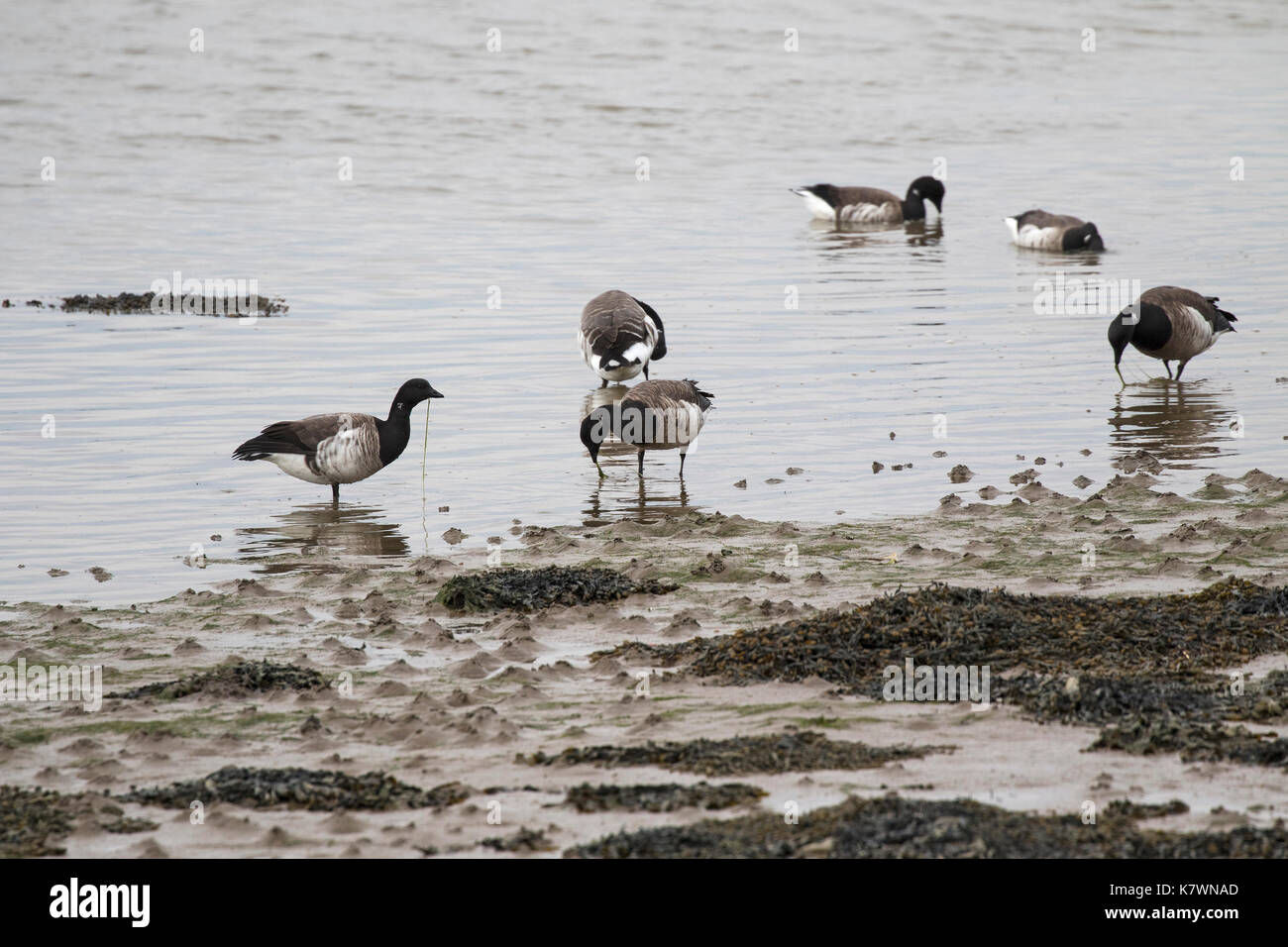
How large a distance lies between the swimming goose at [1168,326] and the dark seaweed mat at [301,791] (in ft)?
33.8

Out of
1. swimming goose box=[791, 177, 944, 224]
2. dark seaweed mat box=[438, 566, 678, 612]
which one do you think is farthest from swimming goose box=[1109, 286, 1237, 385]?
swimming goose box=[791, 177, 944, 224]

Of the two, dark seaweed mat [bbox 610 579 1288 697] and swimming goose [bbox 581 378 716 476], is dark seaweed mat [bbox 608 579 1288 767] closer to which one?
dark seaweed mat [bbox 610 579 1288 697]

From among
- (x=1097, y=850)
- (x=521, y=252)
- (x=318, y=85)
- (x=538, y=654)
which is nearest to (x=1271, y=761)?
(x=1097, y=850)

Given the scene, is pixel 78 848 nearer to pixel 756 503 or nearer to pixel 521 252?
pixel 756 503

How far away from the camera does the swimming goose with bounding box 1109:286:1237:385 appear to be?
1384 centimetres

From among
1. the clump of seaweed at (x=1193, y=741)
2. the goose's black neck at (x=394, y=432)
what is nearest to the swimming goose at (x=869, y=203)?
the goose's black neck at (x=394, y=432)

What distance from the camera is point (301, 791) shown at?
523cm

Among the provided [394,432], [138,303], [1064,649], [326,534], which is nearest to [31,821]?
[1064,649]

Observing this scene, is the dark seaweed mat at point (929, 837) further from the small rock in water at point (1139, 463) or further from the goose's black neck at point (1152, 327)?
the goose's black neck at point (1152, 327)

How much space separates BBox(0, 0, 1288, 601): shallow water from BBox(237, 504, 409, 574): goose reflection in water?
0.05 metres

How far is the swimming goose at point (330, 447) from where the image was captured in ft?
35.3

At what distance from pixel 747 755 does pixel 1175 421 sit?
8470mm

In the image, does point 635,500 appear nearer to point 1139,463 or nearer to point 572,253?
point 1139,463

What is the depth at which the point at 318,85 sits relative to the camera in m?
34.5
